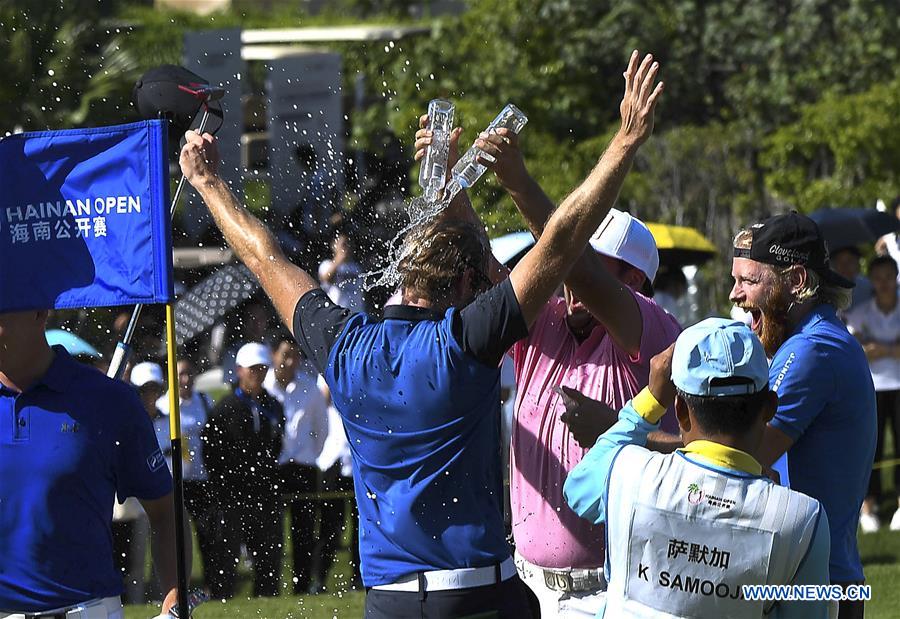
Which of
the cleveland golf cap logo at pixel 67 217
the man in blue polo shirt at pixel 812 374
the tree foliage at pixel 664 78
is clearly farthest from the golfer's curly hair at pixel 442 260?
the tree foliage at pixel 664 78

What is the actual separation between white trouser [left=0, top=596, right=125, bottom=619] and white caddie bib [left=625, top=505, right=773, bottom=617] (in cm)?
194

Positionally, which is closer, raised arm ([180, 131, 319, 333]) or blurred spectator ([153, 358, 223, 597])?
raised arm ([180, 131, 319, 333])

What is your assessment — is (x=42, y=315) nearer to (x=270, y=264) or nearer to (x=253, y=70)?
(x=270, y=264)

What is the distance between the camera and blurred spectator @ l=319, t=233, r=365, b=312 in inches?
367

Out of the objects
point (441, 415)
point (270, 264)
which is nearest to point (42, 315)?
point (270, 264)

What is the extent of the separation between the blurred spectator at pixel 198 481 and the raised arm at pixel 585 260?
529cm

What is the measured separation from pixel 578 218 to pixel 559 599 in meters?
1.54

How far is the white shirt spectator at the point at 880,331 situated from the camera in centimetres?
1092

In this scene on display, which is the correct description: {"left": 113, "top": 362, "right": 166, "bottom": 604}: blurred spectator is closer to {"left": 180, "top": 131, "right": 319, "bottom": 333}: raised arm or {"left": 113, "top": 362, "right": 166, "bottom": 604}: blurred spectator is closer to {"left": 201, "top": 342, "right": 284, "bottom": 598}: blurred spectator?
{"left": 201, "top": 342, "right": 284, "bottom": 598}: blurred spectator

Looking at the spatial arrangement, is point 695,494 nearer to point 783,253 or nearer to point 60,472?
point 783,253

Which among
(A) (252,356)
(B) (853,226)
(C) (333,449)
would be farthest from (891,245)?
(A) (252,356)

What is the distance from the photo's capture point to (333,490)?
9.64 metres

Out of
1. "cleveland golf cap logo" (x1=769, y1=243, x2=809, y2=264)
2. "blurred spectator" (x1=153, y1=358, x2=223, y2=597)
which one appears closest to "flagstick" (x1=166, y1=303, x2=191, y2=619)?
"cleveland golf cap logo" (x1=769, y1=243, x2=809, y2=264)

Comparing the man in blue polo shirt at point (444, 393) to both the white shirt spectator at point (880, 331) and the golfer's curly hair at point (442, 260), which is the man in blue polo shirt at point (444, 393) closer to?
the golfer's curly hair at point (442, 260)
